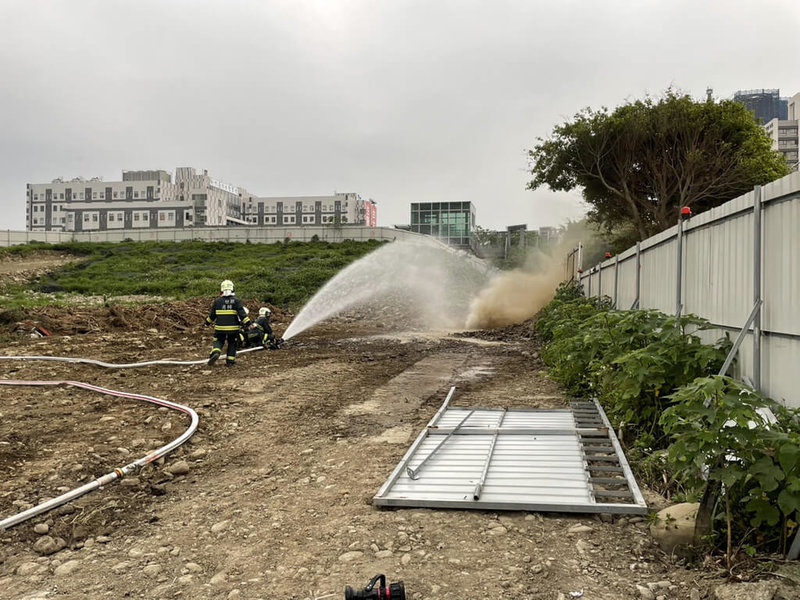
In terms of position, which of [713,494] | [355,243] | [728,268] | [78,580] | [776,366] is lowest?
[78,580]

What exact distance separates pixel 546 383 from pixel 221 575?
793 cm

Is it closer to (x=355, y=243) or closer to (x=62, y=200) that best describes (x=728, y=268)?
(x=355, y=243)

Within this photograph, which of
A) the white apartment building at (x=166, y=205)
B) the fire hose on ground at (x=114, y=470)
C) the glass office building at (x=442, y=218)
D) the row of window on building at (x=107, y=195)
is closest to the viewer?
the fire hose on ground at (x=114, y=470)

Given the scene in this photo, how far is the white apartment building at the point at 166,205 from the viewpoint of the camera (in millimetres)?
108188

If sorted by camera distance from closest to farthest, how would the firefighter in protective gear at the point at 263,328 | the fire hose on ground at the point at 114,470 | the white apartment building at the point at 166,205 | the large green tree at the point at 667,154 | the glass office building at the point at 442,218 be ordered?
the fire hose on ground at the point at 114,470 < the firefighter in protective gear at the point at 263,328 < the large green tree at the point at 667,154 < the glass office building at the point at 442,218 < the white apartment building at the point at 166,205

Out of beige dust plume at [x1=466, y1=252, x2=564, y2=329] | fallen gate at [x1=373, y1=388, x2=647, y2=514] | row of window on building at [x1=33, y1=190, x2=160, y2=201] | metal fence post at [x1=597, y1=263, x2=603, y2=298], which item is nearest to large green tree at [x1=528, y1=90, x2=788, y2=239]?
beige dust plume at [x1=466, y1=252, x2=564, y2=329]

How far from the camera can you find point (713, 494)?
3537mm

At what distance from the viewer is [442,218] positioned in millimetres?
78000

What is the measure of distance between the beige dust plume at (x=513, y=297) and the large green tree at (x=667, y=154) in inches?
194

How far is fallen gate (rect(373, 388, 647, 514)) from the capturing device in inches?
177

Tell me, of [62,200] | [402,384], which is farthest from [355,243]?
[62,200]

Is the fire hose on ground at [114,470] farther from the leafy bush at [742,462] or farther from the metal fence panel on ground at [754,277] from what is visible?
the metal fence panel on ground at [754,277]

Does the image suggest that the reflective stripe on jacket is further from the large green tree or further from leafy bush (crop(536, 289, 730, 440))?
the large green tree

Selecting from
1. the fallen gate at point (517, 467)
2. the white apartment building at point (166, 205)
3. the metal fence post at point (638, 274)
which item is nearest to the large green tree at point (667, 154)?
the metal fence post at point (638, 274)
